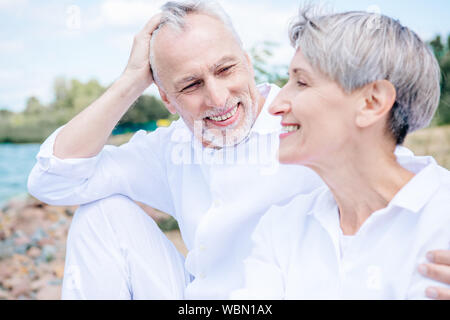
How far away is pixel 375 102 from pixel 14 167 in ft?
20.0

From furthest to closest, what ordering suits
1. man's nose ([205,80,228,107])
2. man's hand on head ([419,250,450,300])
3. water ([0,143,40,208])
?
water ([0,143,40,208]), man's nose ([205,80,228,107]), man's hand on head ([419,250,450,300])

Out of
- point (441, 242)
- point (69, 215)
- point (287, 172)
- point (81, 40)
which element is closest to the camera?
point (441, 242)

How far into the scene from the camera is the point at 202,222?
7.73ft

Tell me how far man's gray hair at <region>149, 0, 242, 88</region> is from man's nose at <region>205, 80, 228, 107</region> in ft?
1.04

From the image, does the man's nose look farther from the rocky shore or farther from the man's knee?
the rocky shore

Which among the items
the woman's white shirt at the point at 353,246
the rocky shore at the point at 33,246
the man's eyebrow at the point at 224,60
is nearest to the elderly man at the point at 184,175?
the man's eyebrow at the point at 224,60

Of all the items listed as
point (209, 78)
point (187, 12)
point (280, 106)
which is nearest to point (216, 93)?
point (209, 78)

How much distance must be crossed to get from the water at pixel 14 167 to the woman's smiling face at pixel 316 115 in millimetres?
5493

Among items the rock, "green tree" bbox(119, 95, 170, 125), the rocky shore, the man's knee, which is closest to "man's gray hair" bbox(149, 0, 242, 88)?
the man's knee

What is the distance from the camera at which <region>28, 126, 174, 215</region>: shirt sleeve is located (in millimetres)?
2463

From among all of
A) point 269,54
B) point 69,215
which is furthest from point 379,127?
point 69,215

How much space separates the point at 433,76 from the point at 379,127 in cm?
25

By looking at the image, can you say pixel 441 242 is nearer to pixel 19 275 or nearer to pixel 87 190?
pixel 87 190

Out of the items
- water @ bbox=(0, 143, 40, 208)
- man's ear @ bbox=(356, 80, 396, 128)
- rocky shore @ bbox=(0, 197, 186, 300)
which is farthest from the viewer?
water @ bbox=(0, 143, 40, 208)
